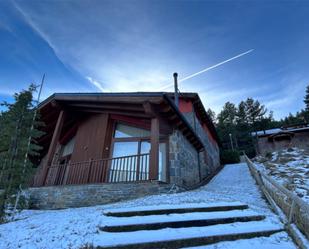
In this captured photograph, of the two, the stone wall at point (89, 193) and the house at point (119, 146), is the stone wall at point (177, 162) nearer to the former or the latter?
the house at point (119, 146)

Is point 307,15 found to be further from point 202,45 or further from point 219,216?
point 219,216

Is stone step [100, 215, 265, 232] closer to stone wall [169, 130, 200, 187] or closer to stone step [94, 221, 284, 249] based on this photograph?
stone step [94, 221, 284, 249]

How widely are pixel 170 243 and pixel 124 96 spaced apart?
5.12 m

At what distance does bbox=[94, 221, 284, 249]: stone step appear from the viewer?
246 centimetres

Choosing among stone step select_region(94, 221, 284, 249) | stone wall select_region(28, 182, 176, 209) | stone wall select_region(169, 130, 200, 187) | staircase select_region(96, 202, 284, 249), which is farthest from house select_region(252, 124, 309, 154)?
stone step select_region(94, 221, 284, 249)

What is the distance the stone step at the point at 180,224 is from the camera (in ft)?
9.54

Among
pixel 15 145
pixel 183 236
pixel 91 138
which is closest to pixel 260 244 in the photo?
pixel 183 236

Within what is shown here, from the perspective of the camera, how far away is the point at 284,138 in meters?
23.0

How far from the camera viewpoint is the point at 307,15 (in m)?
8.38

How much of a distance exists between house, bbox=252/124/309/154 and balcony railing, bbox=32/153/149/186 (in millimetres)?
21960

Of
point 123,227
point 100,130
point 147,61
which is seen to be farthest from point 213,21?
point 123,227

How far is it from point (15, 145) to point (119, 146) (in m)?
3.73

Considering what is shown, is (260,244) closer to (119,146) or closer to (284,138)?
(119,146)

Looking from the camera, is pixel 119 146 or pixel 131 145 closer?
pixel 131 145
